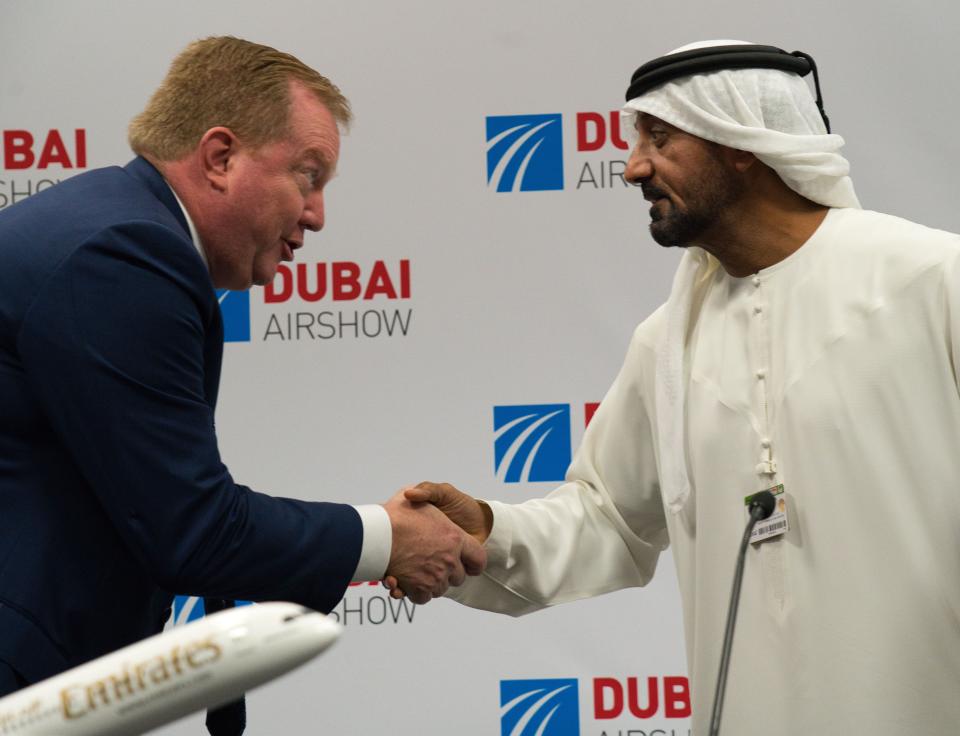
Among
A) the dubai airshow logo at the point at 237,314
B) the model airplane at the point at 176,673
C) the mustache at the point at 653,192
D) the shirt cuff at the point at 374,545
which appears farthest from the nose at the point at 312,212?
the dubai airshow logo at the point at 237,314

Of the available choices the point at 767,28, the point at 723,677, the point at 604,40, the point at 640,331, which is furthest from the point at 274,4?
the point at 723,677

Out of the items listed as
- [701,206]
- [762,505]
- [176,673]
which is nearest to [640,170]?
[701,206]

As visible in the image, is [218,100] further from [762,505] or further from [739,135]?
[762,505]

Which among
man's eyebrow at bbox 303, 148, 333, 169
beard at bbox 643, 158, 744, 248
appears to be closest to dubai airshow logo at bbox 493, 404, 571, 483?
beard at bbox 643, 158, 744, 248

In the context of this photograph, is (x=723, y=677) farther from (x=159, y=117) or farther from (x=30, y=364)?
(x=159, y=117)

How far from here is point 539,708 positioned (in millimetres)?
3980

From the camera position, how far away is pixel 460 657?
13.2ft

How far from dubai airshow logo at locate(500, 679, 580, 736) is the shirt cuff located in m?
1.61

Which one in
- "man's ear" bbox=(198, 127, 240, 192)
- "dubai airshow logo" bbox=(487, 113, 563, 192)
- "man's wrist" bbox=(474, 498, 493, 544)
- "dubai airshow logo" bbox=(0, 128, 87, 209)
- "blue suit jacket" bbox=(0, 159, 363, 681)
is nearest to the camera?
"blue suit jacket" bbox=(0, 159, 363, 681)

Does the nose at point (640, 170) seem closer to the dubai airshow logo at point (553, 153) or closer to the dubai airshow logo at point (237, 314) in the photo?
the dubai airshow logo at point (553, 153)

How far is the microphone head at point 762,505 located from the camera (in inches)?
95.0

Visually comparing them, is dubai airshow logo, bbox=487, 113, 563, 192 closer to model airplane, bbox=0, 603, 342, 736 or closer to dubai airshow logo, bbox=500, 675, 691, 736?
dubai airshow logo, bbox=500, 675, 691, 736

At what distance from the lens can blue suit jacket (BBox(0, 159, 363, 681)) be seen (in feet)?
6.53

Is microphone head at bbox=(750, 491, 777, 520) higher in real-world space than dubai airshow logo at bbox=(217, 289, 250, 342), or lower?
lower
